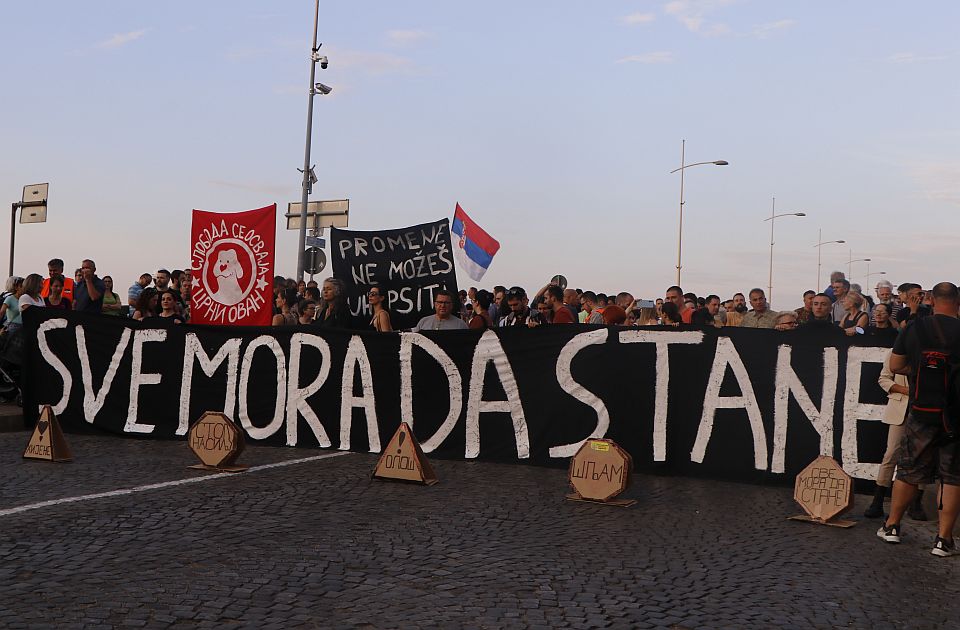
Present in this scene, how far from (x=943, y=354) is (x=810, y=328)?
238cm

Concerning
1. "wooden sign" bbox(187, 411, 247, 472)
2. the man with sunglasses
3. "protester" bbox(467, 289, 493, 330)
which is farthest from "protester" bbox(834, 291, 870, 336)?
"wooden sign" bbox(187, 411, 247, 472)

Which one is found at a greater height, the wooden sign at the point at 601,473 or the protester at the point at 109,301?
the protester at the point at 109,301

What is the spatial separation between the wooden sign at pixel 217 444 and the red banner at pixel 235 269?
2.72 metres

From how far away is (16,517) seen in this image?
6.35 meters

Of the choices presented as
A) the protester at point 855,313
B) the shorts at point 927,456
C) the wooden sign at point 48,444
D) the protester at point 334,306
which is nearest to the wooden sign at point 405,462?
the wooden sign at point 48,444

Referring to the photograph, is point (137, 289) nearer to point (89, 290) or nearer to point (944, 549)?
point (89, 290)

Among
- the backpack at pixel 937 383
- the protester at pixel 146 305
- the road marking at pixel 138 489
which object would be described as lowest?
the road marking at pixel 138 489

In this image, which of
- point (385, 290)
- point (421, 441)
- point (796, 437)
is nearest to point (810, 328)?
Result: point (796, 437)

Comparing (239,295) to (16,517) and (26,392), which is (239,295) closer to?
(26,392)

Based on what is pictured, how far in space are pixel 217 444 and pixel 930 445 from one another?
19.2 feet

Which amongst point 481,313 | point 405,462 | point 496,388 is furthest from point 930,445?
point 481,313

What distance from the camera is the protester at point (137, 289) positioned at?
533 inches

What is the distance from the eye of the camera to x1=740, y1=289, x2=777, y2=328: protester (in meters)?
12.4

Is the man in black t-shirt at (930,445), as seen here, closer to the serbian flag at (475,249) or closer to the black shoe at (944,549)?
the black shoe at (944,549)
